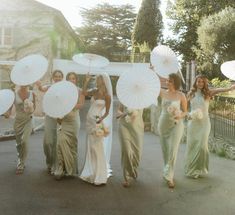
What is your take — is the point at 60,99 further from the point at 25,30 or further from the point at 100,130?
the point at 25,30

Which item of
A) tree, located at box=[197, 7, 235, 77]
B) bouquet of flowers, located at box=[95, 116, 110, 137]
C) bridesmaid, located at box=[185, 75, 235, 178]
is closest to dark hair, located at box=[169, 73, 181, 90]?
bridesmaid, located at box=[185, 75, 235, 178]

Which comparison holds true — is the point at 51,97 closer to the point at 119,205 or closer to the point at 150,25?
the point at 119,205

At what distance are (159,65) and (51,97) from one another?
6.42 feet

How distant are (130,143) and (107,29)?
4933 cm

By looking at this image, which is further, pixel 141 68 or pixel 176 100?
pixel 176 100

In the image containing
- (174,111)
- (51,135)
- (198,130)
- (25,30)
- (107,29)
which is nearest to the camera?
(174,111)

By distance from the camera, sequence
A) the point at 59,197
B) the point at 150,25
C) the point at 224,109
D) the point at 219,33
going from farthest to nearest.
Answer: the point at 150,25 < the point at 219,33 < the point at 224,109 < the point at 59,197

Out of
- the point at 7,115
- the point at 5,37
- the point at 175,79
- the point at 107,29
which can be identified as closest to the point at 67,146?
the point at 7,115

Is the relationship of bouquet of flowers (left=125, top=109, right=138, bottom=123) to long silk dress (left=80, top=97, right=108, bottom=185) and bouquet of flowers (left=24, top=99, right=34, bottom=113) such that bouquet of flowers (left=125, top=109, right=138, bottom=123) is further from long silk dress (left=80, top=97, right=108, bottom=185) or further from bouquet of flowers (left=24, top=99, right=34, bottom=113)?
bouquet of flowers (left=24, top=99, right=34, bottom=113)

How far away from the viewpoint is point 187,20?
41.0 metres

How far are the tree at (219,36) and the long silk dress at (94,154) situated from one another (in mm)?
22903

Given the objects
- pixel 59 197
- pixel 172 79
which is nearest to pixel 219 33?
pixel 172 79

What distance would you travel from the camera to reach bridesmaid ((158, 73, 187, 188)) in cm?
719

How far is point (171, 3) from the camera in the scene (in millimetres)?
44219
